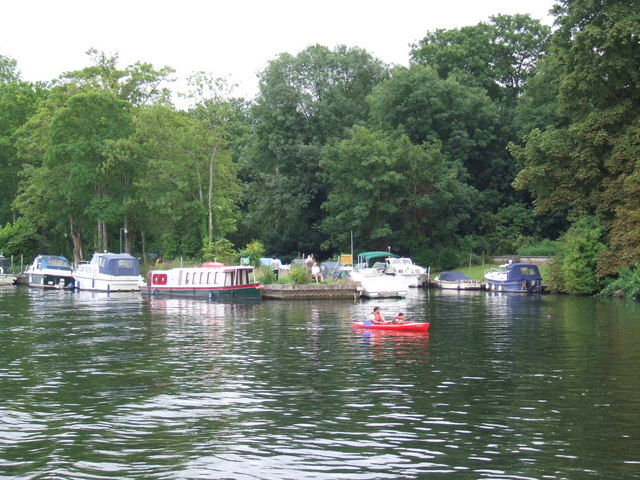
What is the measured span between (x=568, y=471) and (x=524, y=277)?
48136 mm

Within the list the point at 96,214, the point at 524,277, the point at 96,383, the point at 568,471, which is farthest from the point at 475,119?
the point at 568,471

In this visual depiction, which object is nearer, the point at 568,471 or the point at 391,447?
the point at 568,471

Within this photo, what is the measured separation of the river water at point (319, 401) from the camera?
1327 centimetres

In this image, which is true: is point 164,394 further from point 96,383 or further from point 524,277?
point 524,277

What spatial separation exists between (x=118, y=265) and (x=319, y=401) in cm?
4769

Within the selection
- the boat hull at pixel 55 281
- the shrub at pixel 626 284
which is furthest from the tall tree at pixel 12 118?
the shrub at pixel 626 284

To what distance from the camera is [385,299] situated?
175ft

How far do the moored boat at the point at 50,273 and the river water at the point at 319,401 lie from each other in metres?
35.7

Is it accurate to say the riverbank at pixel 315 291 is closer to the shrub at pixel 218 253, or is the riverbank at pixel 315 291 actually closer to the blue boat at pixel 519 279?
the shrub at pixel 218 253

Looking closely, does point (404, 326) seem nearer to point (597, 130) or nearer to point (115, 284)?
point (597, 130)

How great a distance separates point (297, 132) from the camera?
84312 millimetres

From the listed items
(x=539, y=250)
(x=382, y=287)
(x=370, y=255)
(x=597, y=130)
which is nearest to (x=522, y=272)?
(x=597, y=130)

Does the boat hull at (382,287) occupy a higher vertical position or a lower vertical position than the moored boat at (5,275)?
lower

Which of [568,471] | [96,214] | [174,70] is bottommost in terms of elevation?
[568,471]
